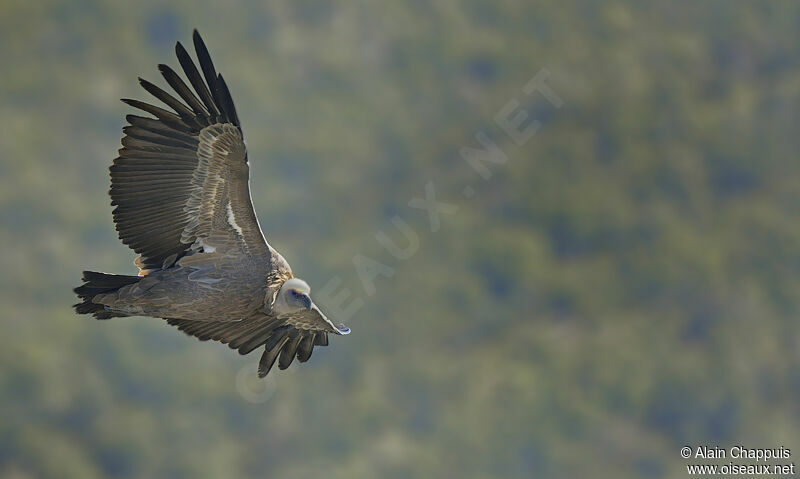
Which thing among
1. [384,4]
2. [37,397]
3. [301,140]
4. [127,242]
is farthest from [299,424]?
[127,242]

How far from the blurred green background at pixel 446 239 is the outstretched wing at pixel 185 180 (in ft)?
100

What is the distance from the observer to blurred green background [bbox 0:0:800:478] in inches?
1706

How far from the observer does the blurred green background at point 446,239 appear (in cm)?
4334

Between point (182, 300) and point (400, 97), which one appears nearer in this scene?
point (182, 300)

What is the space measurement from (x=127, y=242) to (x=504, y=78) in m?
41.9

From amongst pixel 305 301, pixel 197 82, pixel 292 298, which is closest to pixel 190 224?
pixel 292 298

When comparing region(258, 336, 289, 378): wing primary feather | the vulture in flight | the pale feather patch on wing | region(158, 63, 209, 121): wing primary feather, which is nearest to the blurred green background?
region(258, 336, 289, 378): wing primary feather

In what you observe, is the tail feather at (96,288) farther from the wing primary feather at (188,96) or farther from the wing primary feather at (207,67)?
the wing primary feather at (207,67)

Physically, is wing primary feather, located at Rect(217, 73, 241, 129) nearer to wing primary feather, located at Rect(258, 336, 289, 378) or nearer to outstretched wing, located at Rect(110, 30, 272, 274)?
outstretched wing, located at Rect(110, 30, 272, 274)

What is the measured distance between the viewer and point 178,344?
44.2m

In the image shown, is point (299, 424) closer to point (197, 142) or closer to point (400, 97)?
point (400, 97)

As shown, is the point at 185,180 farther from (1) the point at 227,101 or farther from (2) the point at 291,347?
(2) the point at 291,347

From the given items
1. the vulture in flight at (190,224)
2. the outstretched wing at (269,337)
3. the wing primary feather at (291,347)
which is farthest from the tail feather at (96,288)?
the wing primary feather at (291,347)

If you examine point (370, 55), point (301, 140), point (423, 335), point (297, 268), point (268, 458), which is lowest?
point (268, 458)
